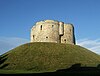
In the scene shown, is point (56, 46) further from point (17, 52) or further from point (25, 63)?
point (25, 63)

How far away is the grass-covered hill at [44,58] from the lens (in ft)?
117

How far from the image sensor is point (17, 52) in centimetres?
4456

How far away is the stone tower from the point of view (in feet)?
175

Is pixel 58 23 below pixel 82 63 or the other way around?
the other way around

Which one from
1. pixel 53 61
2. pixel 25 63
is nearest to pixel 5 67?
pixel 25 63

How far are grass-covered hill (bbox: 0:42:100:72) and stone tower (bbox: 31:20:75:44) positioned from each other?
4644 mm

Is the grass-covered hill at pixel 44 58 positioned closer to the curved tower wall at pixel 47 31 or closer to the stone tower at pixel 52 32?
the curved tower wall at pixel 47 31

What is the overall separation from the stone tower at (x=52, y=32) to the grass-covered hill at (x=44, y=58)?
464 centimetres

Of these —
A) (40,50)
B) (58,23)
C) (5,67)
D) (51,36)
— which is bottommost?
(5,67)

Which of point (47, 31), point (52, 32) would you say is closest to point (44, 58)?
point (47, 31)

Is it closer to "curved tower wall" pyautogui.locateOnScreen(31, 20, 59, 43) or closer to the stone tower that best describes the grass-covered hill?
"curved tower wall" pyautogui.locateOnScreen(31, 20, 59, 43)

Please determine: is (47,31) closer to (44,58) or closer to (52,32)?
(52,32)

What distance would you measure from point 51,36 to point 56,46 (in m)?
5.64

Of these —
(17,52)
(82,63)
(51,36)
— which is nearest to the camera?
(82,63)
